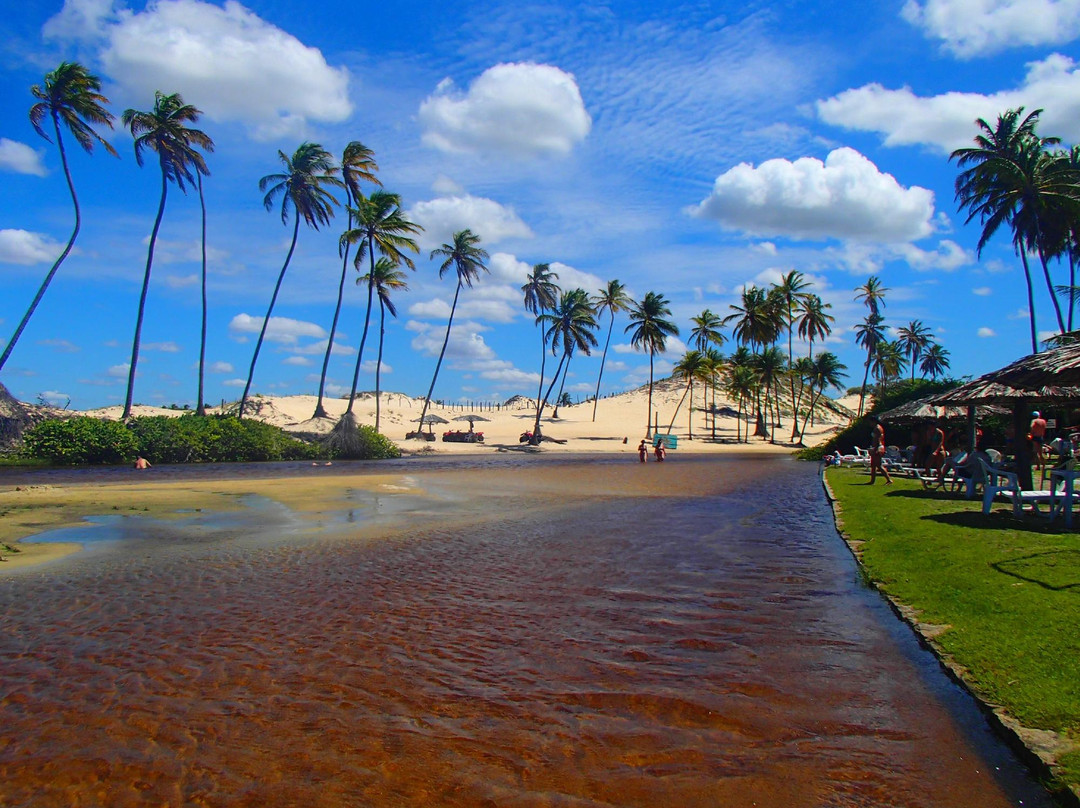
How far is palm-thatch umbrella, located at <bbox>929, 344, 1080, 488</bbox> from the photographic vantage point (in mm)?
8539

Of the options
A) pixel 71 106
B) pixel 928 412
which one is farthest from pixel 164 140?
pixel 928 412

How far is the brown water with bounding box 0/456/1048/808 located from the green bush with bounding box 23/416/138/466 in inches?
954

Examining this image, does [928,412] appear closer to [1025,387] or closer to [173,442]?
[1025,387]

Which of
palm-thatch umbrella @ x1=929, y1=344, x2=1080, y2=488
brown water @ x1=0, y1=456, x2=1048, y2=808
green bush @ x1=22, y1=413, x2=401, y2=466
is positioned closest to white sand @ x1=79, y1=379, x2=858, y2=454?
green bush @ x1=22, y1=413, x2=401, y2=466

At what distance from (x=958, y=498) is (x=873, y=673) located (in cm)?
1018

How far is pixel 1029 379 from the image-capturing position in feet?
29.3

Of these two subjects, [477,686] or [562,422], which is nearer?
[477,686]

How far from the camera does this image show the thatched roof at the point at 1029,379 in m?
8.40

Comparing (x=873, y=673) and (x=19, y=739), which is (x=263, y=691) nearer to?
(x=19, y=739)

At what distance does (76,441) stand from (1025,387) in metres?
34.6

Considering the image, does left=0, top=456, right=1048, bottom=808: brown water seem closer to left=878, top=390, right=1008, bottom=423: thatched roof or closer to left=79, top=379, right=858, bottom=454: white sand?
left=878, top=390, right=1008, bottom=423: thatched roof

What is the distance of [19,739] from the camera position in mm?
4320

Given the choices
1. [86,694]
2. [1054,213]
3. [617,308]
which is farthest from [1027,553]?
[617,308]

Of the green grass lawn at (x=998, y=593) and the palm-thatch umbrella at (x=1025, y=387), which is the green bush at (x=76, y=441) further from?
the palm-thatch umbrella at (x=1025, y=387)
